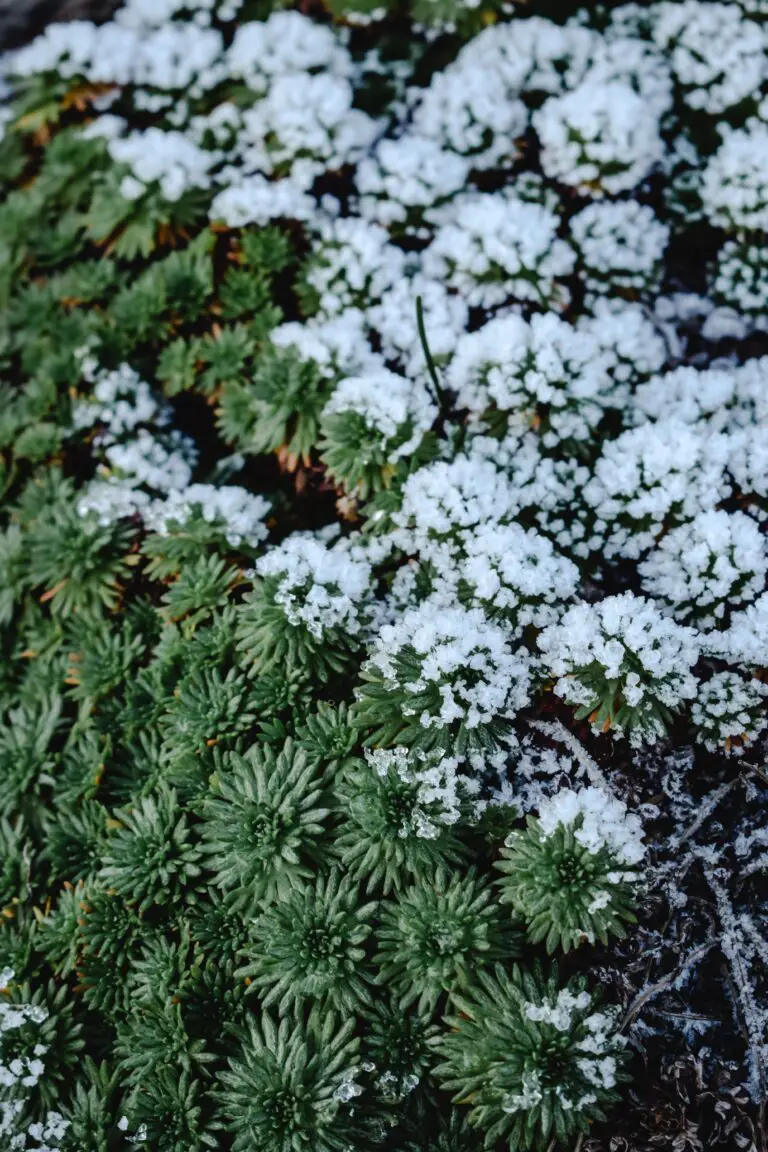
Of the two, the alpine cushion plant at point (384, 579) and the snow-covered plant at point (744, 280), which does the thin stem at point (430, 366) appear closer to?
the alpine cushion plant at point (384, 579)

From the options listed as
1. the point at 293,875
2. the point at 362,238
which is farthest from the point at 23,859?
the point at 362,238

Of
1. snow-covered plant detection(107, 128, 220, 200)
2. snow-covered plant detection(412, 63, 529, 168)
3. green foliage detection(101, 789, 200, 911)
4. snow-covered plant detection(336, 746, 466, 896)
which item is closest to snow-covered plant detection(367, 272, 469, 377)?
snow-covered plant detection(412, 63, 529, 168)

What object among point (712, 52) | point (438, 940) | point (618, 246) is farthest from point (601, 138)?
point (438, 940)

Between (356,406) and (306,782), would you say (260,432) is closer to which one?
(356,406)

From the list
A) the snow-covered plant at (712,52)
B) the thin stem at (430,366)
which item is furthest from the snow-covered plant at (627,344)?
the snow-covered plant at (712,52)

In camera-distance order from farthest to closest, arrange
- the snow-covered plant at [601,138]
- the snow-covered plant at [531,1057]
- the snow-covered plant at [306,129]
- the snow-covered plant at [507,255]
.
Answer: the snow-covered plant at [306,129] < the snow-covered plant at [601,138] < the snow-covered plant at [507,255] < the snow-covered plant at [531,1057]

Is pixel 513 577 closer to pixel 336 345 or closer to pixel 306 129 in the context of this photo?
pixel 336 345
